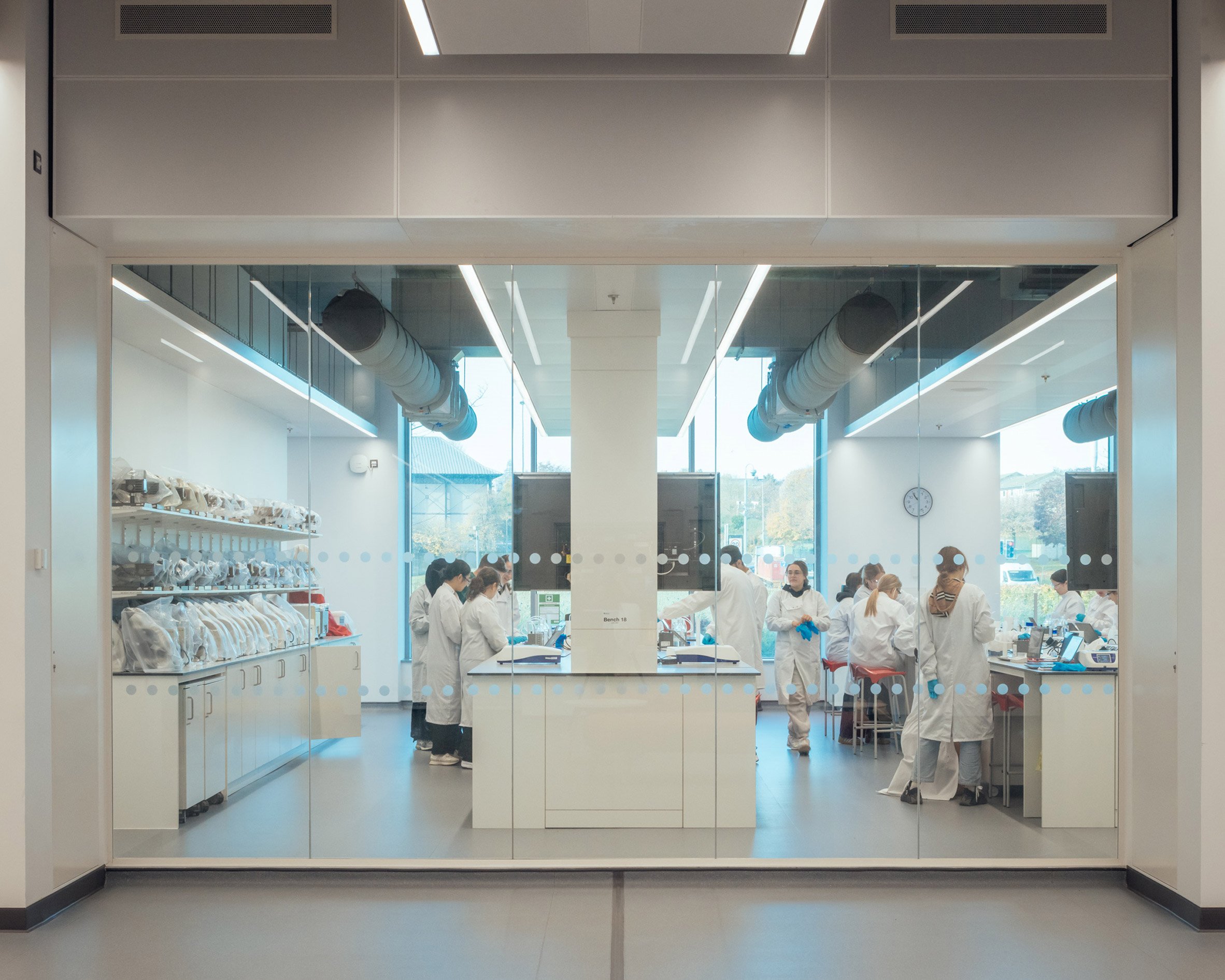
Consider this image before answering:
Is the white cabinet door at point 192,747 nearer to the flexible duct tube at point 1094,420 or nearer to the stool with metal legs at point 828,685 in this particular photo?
the stool with metal legs at point 828,685

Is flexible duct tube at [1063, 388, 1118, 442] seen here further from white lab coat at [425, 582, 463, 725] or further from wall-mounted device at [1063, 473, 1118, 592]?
white lab coat at [425, 582, 463, 725]

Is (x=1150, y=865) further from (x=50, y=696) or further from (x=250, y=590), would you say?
(x=50, y=696)

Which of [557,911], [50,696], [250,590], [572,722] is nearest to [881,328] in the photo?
[572,722]

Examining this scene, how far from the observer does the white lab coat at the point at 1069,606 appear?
4.27 m

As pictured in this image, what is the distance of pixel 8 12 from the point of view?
363cm

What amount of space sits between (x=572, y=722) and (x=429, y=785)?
2.58ft

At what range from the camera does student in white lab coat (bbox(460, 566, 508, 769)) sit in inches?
167

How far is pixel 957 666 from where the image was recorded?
4328mm

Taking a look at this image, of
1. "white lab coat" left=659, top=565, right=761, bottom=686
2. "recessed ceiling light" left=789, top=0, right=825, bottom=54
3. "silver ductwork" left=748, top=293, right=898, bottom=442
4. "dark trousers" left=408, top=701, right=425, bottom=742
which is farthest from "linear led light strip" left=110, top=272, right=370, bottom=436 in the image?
"recessed ceiling light" left=789, top=0, right=825, bottom=54

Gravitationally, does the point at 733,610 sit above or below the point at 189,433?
below

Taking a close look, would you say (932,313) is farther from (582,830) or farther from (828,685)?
(582,830)

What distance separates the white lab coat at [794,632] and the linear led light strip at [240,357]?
2210 millimetres

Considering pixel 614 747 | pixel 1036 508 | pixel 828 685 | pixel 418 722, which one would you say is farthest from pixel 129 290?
pixel 1036 508

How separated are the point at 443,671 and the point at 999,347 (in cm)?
324
